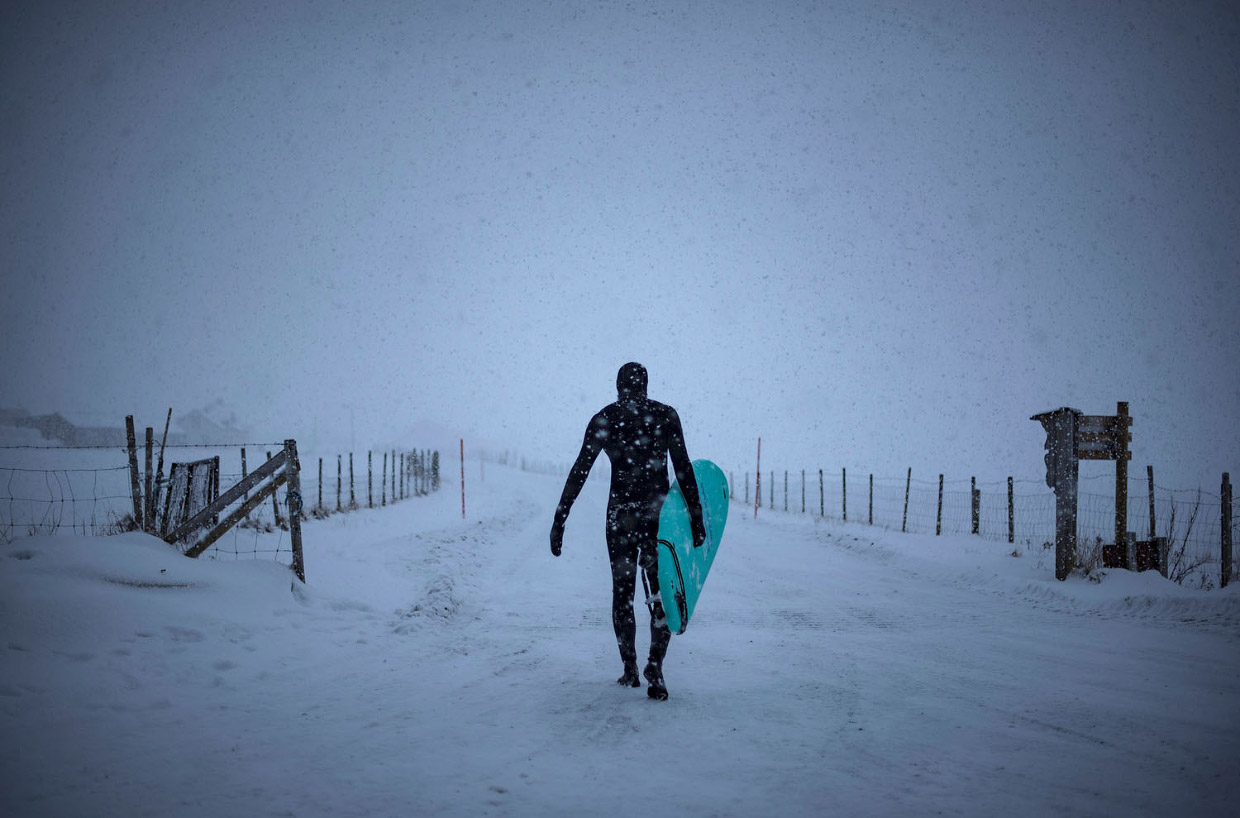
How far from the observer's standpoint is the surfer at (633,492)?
402cm

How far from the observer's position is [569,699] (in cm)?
385

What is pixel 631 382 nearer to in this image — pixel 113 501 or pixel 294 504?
pixel 294 504

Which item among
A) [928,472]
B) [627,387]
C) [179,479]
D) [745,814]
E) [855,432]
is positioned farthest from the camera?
[855,432]

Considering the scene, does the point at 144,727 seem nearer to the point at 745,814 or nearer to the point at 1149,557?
the point at 745,814

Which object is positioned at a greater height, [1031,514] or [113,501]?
[113,501]

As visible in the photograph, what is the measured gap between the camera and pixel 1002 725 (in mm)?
3400

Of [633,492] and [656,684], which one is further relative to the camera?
[633,492]

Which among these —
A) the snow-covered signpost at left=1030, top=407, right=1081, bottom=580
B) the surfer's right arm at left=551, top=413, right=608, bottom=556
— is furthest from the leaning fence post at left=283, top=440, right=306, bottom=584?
the snow-covered signpost at left=1030, top=407, right=1081, bottom=580

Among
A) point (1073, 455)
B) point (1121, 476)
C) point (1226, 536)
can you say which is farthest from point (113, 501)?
point (1226, 536)

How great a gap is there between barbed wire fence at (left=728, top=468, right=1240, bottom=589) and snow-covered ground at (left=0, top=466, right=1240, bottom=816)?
381 cm

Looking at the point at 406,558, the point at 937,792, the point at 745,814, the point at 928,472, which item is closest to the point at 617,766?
the point at 745,814

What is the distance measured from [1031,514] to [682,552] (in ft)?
85.1

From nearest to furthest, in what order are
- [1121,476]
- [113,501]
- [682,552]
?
[682,552] → [1121,476] → [113,501]

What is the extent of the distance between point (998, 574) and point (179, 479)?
45.1ft
